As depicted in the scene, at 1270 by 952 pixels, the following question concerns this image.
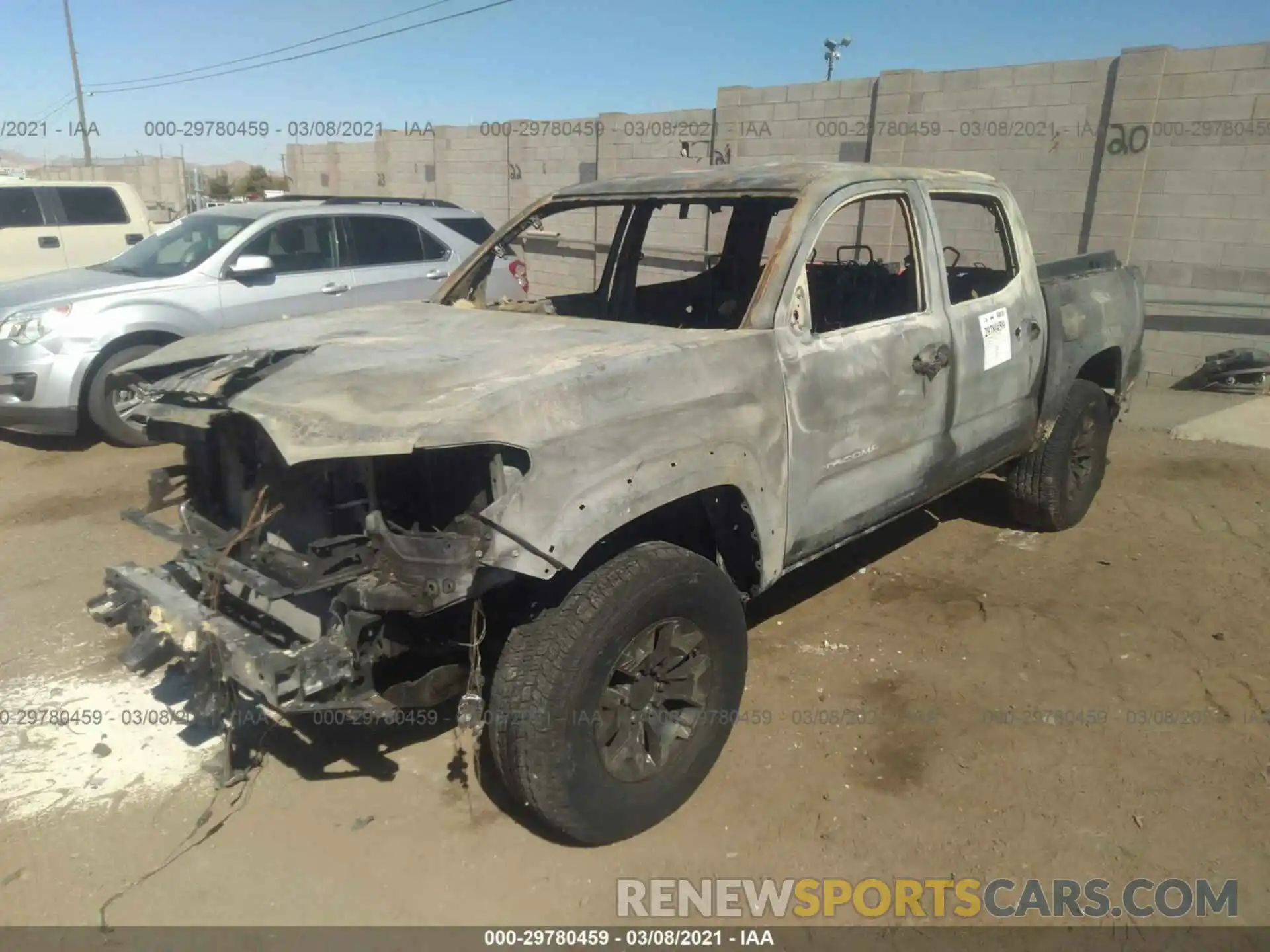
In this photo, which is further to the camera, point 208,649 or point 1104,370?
point 1104,370

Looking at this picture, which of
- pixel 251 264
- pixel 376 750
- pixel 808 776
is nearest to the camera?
pixel 808 776

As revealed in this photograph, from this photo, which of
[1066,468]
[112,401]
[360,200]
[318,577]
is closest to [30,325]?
[112,401]

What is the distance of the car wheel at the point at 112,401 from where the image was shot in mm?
6391

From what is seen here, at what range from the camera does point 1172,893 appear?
2.54 metres

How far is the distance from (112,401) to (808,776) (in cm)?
Result: 574

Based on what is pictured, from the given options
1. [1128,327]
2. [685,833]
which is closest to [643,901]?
[685,833]

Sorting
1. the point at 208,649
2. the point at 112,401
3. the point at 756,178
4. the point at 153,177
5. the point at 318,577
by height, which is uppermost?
the point at 153,177

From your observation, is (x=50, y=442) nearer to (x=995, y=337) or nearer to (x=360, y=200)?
(x=360, y=200)

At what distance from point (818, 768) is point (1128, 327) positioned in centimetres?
346

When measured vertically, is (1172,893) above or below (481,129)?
below

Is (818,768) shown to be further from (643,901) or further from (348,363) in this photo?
(348,363)

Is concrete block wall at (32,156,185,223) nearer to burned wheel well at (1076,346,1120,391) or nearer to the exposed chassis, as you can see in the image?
burned wheel well at (1076,346,1120,391)

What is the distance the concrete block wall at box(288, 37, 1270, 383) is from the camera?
7992 millimetres

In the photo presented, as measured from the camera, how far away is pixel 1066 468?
4824 millimetres
